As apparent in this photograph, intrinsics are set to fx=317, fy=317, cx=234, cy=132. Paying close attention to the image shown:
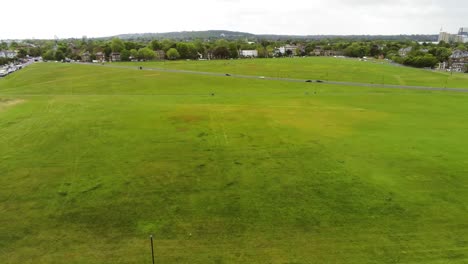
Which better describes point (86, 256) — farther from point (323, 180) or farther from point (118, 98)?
point (118, 98)

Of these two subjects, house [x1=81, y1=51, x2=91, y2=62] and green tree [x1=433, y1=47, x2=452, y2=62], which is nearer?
green tree [x1=433, y1=47, x2=452, y2=62]

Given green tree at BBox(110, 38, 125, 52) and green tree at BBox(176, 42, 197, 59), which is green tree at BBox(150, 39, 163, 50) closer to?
green tree at BBox(110, 38, 125, 52)

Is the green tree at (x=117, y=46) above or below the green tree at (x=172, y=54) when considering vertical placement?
above

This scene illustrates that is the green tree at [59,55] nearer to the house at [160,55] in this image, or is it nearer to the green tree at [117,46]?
the green tree at [117,46]

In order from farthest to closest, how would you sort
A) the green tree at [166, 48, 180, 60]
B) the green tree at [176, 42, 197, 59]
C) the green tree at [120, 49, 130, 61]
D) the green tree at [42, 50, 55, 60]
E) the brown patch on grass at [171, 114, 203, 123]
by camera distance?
the green tree at [176, 42, 197, 59] < the green tree at [42, 50, 55, 60] < the green tree at [166, 48, 180, 60] < the green tree at [120, 49, 130, 61] < the brown patch on grass at [171, 114, 203, 123]

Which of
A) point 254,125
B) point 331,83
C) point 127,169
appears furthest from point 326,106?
point 127,169

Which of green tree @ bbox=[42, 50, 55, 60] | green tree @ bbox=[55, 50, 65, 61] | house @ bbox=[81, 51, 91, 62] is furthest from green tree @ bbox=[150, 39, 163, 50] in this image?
green tree @ bbox=[42, 50, 55, 60]

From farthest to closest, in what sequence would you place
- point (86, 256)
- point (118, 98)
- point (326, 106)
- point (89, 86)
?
point (89, 86)
point (118, 98)
point (326, 106)
point (86, 256)

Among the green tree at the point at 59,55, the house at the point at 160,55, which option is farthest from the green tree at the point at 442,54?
the green tree at the point at 59,55
